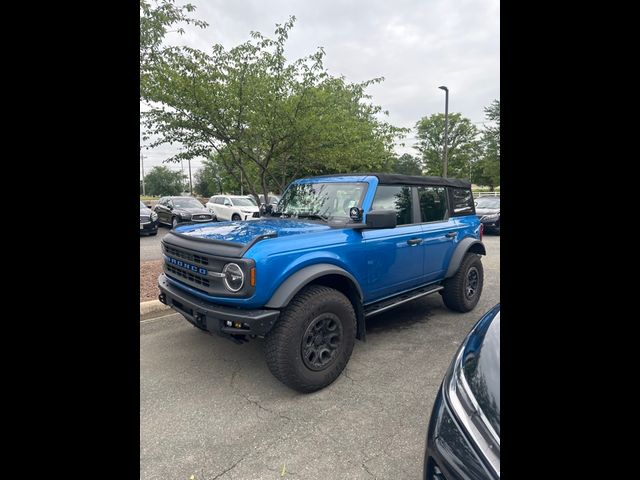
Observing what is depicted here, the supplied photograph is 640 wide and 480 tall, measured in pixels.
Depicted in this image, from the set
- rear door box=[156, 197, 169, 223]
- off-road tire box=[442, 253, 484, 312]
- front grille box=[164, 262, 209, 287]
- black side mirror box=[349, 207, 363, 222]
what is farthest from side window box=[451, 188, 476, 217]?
rear door box=[156, 197, 169, 223]

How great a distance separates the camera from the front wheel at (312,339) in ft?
9.03

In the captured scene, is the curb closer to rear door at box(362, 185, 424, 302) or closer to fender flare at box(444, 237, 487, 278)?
rear door at box(362, 185, 424, 302)

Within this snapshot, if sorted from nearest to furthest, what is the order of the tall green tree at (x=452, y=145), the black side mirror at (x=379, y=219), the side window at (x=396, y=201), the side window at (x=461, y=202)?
the black side mirror at (x=379, y=219) < the side window at (x=396, y=201) < the side window at (x=461, y=202) < the tall green tree at (x=452, y=145)

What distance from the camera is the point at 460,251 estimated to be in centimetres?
472

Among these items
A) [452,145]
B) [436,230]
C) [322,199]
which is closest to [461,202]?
[436,230]

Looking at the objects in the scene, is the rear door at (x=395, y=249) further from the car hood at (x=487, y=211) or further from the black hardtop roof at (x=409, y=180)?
the car hood at (x=487, y=211)

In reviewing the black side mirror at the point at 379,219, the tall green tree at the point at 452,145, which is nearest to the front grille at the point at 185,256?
the black side mirror at the point at 379,219

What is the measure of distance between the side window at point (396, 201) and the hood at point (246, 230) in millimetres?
763

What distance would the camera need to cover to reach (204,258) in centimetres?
293
